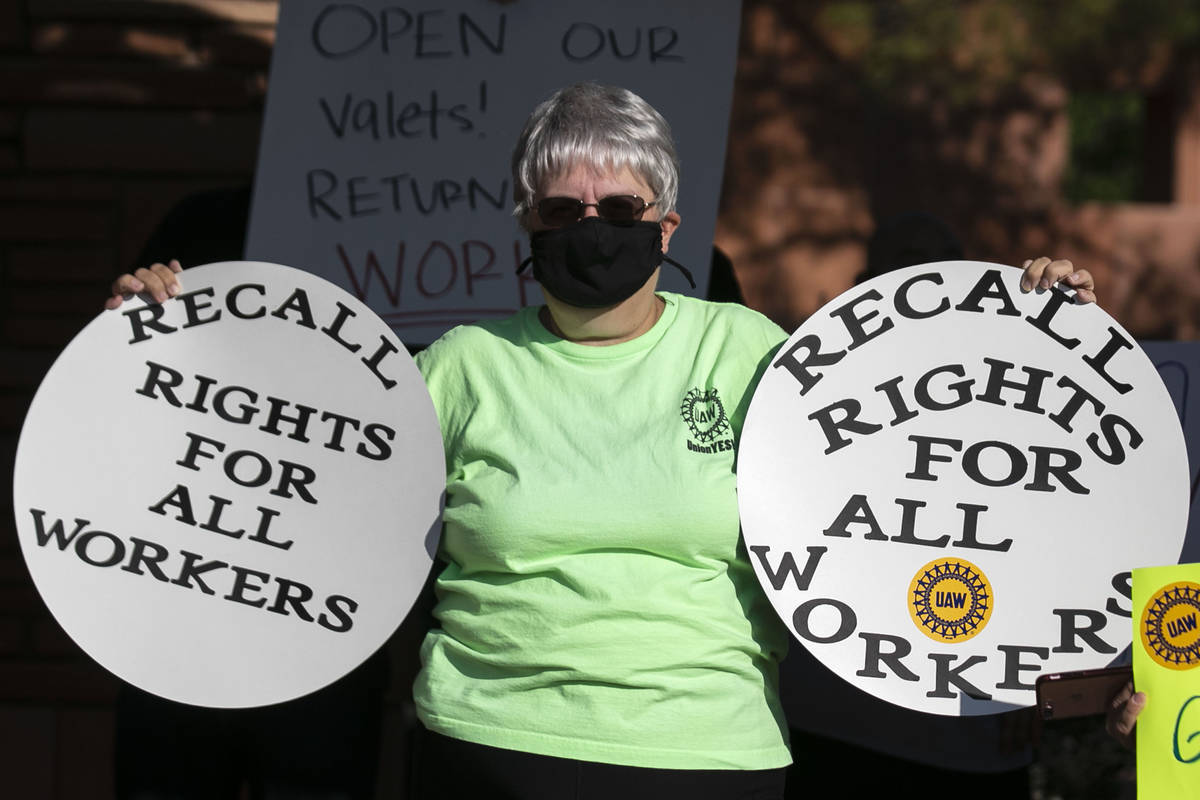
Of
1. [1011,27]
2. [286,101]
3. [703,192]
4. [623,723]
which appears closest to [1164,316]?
[1011,27]

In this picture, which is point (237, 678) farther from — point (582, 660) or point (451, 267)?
point (451, 267)

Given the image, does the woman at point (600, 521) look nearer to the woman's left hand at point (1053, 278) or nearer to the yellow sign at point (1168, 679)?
the woman's left hand at point (1053, 278)

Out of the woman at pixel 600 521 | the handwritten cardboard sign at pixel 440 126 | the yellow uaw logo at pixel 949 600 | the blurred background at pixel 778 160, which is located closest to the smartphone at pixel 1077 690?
the yellow uaw logo at pixel 949 600

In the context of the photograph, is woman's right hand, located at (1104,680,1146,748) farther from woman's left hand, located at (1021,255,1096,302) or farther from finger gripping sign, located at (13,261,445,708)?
finger gripping sign, located at (13,261,445,708)

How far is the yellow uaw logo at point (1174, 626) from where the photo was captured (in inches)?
77.7

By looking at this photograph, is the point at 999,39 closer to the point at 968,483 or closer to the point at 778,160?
the point at 778,160

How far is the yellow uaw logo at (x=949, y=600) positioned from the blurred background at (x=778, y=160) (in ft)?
2.97

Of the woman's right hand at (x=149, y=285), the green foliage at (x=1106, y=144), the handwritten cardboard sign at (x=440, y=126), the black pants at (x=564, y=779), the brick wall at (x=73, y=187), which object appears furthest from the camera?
the green foliage at (x=1106, y=144)

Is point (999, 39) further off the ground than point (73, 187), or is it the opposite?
point (999, 39)

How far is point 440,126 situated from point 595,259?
108 cm

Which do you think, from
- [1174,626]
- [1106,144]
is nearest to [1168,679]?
[1174,626]

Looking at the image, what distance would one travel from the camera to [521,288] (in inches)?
111

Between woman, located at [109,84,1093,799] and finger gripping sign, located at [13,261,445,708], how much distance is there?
0.16 meters

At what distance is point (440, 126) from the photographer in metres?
2.91
